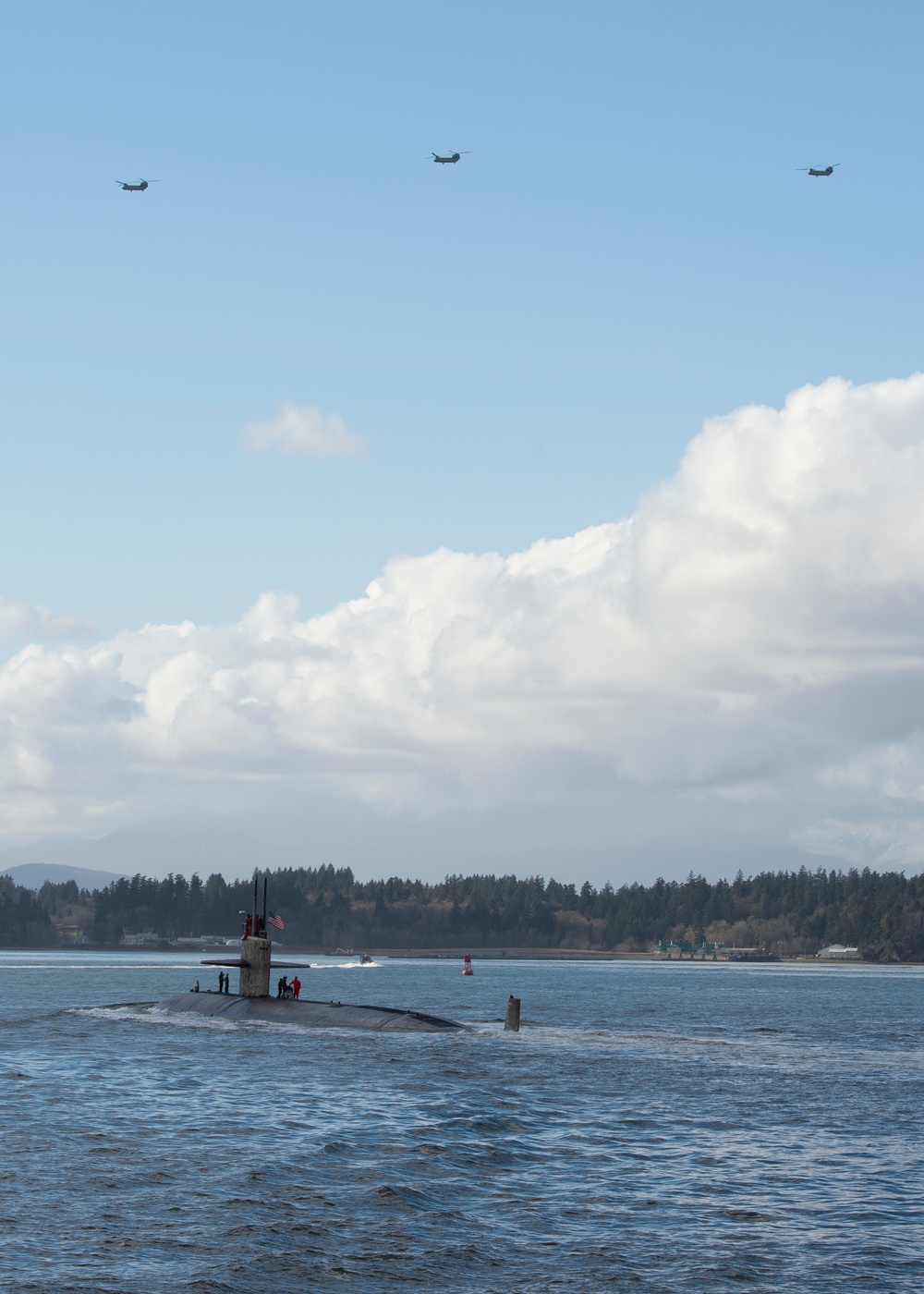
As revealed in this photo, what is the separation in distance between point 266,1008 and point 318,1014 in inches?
161

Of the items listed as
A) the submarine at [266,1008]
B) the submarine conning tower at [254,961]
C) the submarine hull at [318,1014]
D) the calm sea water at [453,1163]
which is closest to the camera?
the calm sea water at [453,1163]

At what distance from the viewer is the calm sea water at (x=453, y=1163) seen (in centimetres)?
2634

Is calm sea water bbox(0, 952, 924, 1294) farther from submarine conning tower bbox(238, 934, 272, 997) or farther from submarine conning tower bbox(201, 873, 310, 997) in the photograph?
submarine conning tower bbox(238, 934, 272, 997)

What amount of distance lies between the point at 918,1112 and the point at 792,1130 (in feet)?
24.8

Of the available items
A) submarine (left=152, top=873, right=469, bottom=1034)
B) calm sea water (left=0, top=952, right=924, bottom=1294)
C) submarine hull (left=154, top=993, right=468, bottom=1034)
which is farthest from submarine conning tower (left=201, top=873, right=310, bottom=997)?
calm sea water (left=0, top=952, right=924, bottom=1294)

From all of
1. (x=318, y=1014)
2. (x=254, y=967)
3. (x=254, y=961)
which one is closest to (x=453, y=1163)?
(x=318, y=1014)

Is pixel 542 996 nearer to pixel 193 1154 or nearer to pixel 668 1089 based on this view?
pixel 668 1089

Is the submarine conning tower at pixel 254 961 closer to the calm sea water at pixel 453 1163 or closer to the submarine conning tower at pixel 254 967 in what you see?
the submarine conning tower at pixel 254 967

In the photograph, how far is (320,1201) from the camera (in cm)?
3159

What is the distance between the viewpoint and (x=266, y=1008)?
7850 cm

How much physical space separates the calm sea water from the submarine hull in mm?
3312

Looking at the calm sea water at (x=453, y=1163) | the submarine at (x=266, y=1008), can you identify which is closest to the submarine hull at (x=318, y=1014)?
the submarine at (x=266, y=1008)

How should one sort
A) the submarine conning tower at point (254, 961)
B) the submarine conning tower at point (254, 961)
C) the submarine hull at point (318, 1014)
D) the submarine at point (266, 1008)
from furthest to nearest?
the submarine conning tower at point (254, 961) < the submarine conning tower at point (254, 961) < the submarine at point (266, 1008) < the submarine hull at point (318, 1014)

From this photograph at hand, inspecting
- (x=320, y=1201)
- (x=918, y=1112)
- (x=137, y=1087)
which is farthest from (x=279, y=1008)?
(x=320, y=1201)
